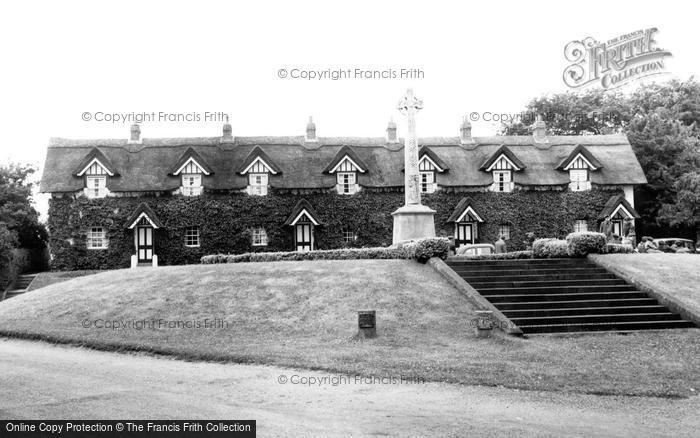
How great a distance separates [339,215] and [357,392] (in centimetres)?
3036

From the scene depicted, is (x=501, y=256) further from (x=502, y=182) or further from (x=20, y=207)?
(x=20, y=207)

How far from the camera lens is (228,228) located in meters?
42.0

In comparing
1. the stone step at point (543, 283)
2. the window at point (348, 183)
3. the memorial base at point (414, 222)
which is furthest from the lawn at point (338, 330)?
the window at point (348, 183)

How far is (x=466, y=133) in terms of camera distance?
4634 centimetres

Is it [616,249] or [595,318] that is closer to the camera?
[595,318]

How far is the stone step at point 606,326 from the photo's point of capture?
18.7 metres

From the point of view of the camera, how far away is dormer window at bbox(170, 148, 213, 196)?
42.1 m

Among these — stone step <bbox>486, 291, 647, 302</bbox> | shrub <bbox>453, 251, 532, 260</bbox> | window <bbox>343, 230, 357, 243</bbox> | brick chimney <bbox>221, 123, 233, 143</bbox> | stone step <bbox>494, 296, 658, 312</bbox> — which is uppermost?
brick chimney <bbox>221, 123, 233, 143</bbox>

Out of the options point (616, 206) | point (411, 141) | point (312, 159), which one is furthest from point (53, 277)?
point (616, 206)

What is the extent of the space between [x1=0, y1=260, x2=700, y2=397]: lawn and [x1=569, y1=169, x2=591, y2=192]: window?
2277 cm

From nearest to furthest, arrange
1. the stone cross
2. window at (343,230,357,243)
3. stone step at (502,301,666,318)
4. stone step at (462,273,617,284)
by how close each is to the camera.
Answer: stone step at (502,301,666,318)
stone step at (462,273,617,284)
the stone cross
window at (343,230,357,243)

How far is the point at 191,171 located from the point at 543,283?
25833 mm

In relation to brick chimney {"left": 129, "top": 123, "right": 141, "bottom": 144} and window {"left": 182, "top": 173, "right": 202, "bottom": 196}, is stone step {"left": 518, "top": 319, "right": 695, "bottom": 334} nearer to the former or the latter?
window {"left": 182, "top": 173, "right": 202, "bottom": 196}

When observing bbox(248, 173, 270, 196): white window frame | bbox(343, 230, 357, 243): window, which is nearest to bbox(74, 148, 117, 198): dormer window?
bbox(248, 173, 270, 196): white window frame
